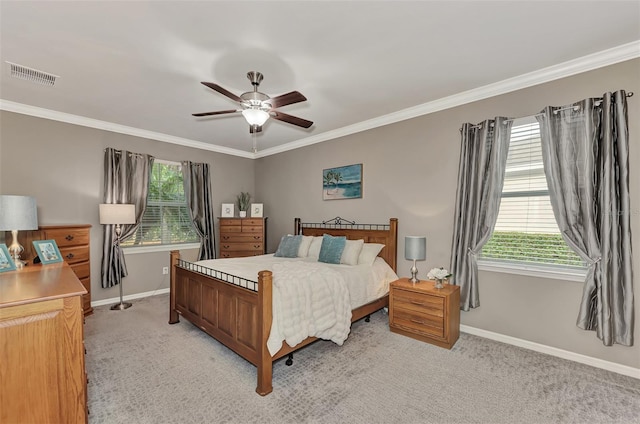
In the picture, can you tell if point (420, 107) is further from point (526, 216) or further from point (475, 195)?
point (526, 216)

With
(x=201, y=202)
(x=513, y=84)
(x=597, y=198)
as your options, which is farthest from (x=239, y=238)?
(x=597, y=198)

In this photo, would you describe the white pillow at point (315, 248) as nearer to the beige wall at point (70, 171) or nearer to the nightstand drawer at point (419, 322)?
the nightstand drawer at point (419, 322)

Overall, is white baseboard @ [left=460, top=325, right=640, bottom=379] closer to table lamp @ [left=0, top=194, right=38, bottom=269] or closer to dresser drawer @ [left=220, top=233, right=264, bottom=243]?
dresser drawer @ [left=220, top=233, right=264, bottom=243]

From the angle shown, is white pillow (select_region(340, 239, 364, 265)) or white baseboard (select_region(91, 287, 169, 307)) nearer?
white pillow (select_region(340, 239, 364, 265))

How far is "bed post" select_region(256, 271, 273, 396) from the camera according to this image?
87.7 inches

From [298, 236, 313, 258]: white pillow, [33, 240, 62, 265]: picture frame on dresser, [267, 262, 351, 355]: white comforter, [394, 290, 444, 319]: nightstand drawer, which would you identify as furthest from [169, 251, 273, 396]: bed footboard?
[394, 290, 444, 319]: nightstand drawer

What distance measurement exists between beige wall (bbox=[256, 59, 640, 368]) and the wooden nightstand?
1.55ft

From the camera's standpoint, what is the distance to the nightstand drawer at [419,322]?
2994 millimetres

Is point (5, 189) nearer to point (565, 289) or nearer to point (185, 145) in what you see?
point (185, 145)

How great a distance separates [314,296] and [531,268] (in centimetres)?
227

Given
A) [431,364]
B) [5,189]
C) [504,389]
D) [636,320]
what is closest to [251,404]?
[431,364]

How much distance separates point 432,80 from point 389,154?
123cm

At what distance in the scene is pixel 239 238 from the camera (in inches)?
210

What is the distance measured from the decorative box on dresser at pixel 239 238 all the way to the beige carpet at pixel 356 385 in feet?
7.35
